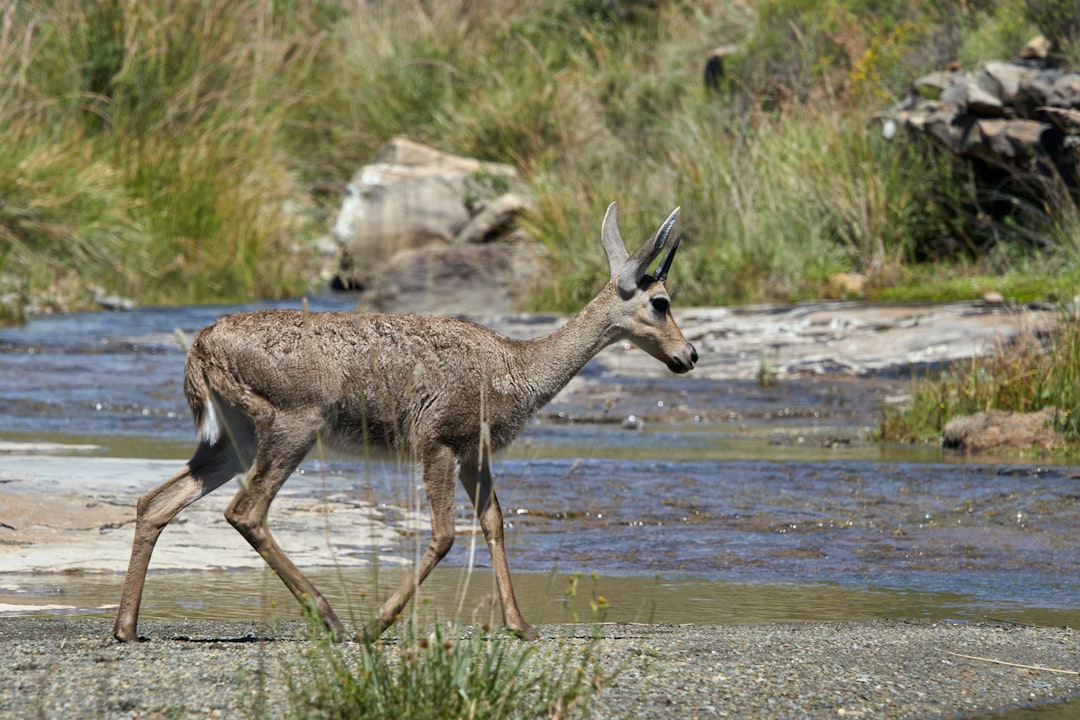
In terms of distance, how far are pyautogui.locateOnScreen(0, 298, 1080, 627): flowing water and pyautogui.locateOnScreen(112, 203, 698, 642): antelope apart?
0.32m

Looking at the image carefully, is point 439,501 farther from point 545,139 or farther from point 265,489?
point 545,139

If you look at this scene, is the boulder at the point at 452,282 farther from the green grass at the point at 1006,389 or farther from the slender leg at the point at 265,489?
the slender leg at the point at 265,489

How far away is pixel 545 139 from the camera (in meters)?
25.6

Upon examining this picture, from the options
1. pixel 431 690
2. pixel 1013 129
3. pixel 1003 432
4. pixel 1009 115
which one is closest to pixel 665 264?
pixel 431 690

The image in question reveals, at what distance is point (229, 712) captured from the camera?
448cm

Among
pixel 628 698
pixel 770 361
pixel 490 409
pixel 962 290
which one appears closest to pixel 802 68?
pixel 962 290

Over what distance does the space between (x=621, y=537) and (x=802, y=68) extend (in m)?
15.1

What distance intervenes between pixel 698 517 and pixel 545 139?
17.3 meters

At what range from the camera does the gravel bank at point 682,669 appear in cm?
466

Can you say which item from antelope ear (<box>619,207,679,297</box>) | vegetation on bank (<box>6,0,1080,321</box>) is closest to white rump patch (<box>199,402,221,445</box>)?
antelope ear (<box>619,207,679,297</box>)

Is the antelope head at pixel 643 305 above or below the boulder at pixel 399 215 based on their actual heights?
above

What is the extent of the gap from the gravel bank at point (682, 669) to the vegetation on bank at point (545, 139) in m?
9.81

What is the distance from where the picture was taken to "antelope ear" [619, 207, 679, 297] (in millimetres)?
6772

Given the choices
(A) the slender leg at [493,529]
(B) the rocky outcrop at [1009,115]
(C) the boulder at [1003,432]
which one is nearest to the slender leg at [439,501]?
(A) the slender leg at [493,529]
